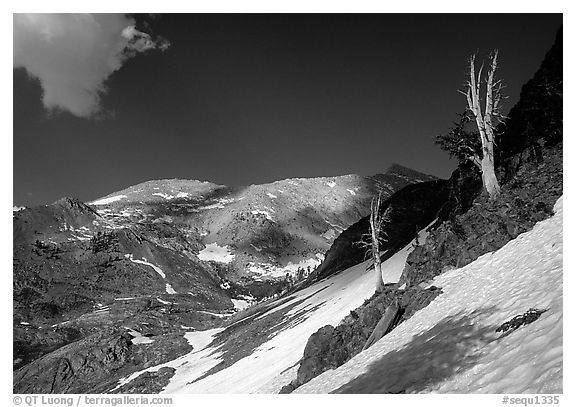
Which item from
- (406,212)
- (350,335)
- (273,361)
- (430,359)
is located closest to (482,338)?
(430,359)

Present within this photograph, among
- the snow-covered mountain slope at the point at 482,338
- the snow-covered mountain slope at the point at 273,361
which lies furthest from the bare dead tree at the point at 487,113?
the snow-covered mountain slope at the point at 273,361

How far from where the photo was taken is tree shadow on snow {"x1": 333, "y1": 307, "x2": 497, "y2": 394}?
10375 millimetres

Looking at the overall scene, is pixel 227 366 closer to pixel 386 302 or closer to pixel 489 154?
pixel 386 302

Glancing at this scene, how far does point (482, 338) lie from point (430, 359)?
5.66 feet

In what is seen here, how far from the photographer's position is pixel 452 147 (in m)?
23.7

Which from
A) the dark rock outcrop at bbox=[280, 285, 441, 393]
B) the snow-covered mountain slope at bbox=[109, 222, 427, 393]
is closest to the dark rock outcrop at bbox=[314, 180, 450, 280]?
the snow-covered mountain slope at bbox=[109, 222, 427, 393]

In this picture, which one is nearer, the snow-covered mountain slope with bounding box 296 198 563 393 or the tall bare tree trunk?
the snow-covered mountain slope with bounding box 296 198 563 393

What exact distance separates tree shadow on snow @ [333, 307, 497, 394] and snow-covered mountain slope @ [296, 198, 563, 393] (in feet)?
0.12

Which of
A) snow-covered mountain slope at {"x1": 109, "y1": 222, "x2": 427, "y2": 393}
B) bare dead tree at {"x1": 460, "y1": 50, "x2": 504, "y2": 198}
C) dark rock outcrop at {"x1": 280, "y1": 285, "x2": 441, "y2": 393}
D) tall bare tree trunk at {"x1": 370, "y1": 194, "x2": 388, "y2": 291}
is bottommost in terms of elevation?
snow-covered mountain slope at {"x1": 109, "y1": 222, "x2": 427, "y2": 393}

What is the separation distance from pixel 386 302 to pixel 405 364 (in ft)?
29.9

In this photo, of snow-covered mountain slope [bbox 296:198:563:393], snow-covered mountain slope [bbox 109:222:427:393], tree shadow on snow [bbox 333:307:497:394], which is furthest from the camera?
snow-covered mountain slope [bbox 109:222:427:393]

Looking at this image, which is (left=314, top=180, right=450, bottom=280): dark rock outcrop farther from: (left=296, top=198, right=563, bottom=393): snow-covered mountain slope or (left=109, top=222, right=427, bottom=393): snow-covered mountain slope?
(left=296, top=198, right=563, bottom=393): snow-covered mountain slope

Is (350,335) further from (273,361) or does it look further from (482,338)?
(273,361)

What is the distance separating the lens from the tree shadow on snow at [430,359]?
408 inches
